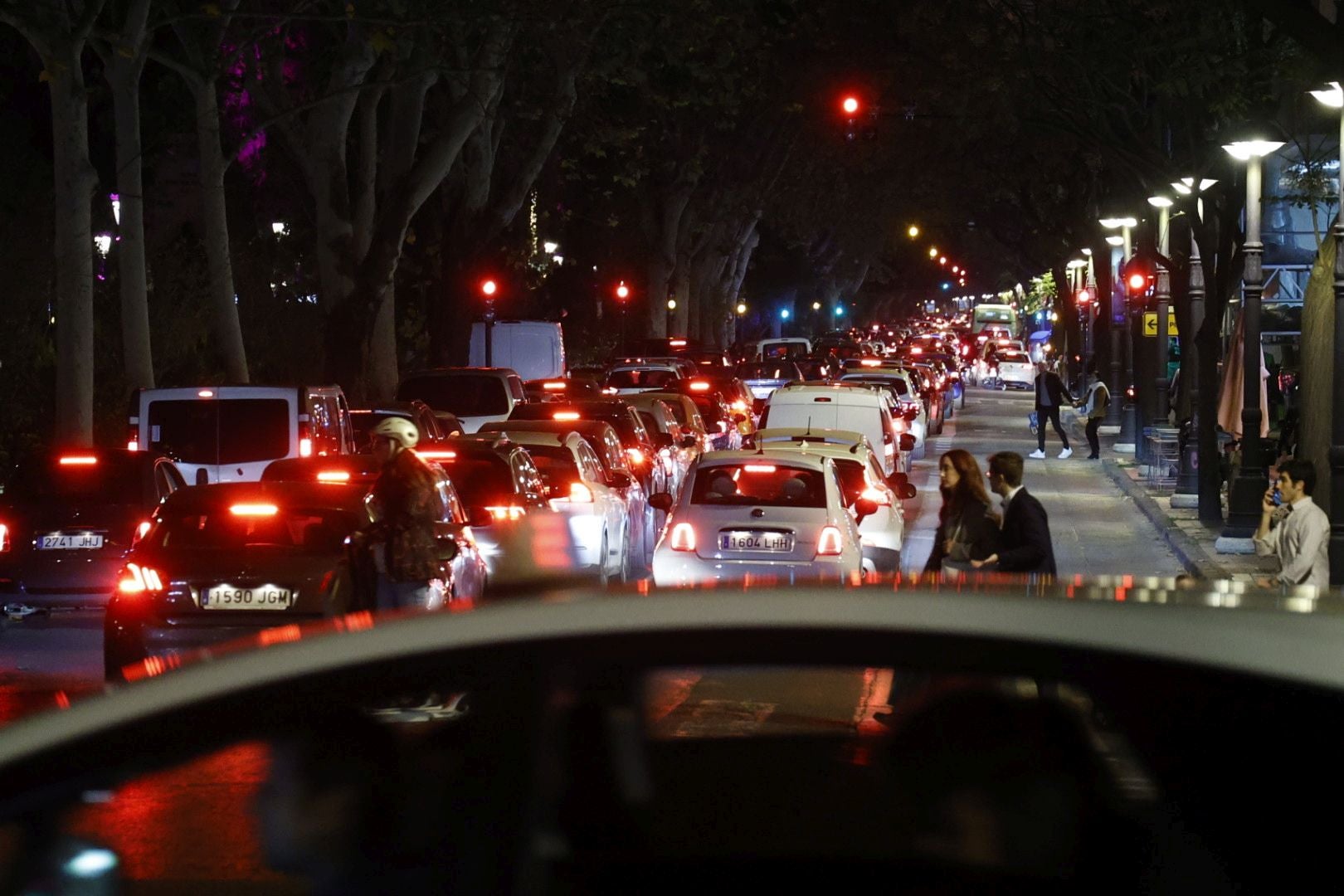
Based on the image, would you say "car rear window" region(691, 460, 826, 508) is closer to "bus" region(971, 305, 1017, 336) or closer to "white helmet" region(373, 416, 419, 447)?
"white helmet" region(373, 416, 419, 447)

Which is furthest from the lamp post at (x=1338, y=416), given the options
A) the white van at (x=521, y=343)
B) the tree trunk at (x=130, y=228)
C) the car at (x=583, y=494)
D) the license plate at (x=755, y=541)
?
the white van at (x=521, y=343)

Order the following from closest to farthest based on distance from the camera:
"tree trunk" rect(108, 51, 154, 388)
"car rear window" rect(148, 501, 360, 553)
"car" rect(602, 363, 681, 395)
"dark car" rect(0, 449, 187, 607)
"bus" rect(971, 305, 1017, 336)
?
"car rear window" rect(148, 501, 360, 553) → "dark car" rect(0, 449, 187, 607) → "tree trunk" rect(108, 51, 154, 388) → "car" rect(602, 363, 681, 395) → "bus" rect(971, 305, 1017, 336)

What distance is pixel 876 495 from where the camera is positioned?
17.8 metres

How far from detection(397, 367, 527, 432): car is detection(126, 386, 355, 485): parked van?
25.0 feet

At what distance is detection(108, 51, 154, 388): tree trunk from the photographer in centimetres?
2592

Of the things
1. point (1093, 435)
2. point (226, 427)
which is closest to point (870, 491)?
point (226, 427)

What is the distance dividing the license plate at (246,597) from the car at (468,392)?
15320 millimetres

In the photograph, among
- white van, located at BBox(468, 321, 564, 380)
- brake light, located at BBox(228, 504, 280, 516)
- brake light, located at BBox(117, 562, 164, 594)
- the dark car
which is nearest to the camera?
brake light, located at BBox(117, 562, 164, 594)

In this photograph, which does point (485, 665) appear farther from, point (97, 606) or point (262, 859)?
point (97, 606)

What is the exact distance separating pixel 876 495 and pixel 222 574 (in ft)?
24.9

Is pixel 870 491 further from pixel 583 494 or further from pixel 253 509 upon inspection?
pixel 253 509

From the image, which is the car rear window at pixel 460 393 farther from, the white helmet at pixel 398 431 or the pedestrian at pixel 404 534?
the pedestrian at pixel 404 534

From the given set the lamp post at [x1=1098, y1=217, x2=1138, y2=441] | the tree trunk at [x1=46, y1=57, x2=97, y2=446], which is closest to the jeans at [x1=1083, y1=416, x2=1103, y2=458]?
the lamp post at [x1=1098, y1=217, x2=1138, y2=441]

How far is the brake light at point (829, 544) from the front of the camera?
14.8m
